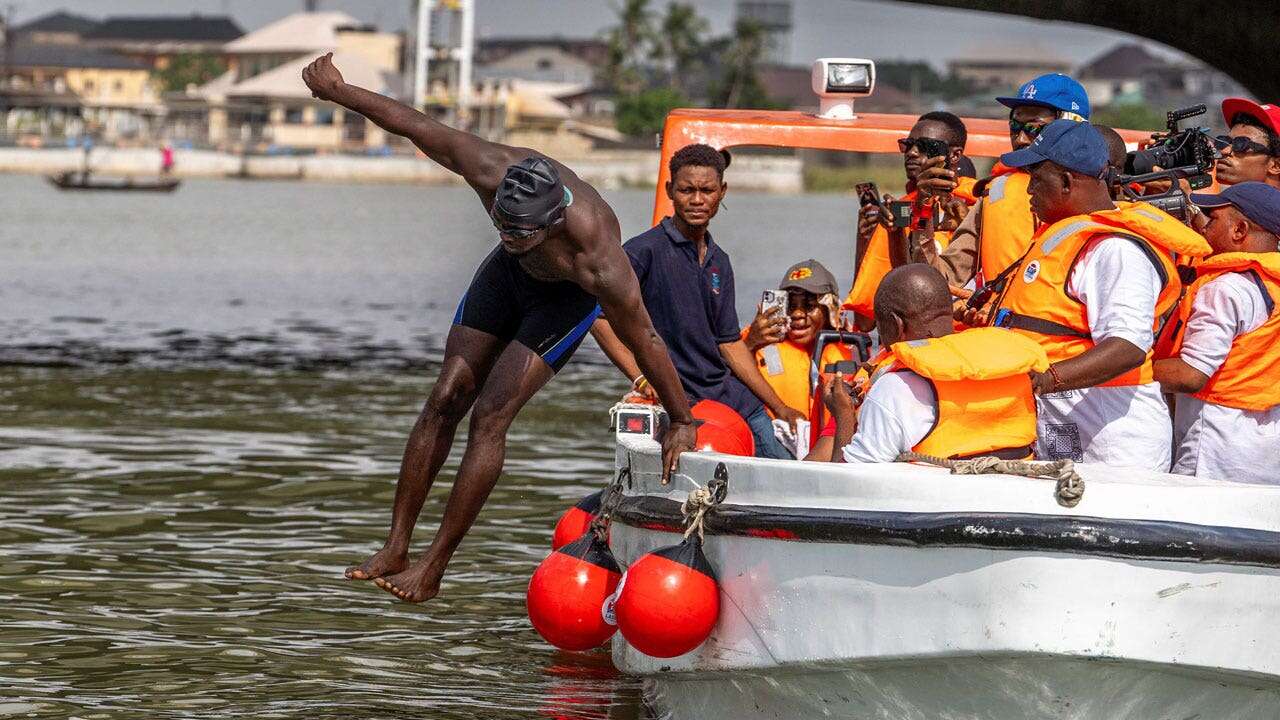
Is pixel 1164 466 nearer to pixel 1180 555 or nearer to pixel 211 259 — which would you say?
pixel 1180 555

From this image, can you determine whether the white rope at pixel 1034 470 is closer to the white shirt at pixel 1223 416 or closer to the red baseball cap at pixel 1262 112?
the white shirt at pixel 1223 416

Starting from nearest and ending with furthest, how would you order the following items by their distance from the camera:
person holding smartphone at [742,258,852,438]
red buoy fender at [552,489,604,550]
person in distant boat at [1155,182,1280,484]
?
person in distant boat at [1155,182,1280,484], red buoy fender at [552,489,604,550], person holding smartphone at [742,258,852,438]

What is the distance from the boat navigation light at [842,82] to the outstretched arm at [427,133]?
2922mm

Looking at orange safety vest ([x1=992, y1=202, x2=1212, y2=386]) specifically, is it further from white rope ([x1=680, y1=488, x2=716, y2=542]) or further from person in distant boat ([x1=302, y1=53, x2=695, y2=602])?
person in distant boat ([x1=302, y1=53, x2=695, y2=602])

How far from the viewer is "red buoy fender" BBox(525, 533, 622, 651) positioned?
712 cm

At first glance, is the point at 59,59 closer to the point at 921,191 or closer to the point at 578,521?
the point at 578,521

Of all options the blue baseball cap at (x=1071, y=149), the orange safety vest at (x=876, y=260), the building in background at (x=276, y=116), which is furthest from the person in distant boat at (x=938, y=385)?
the building in background at (x=276, y=116)

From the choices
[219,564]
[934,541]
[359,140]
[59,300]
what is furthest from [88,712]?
[359,140]

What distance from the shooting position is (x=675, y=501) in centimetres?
654

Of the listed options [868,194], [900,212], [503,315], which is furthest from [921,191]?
[503,315]

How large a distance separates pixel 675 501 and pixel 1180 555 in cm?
182

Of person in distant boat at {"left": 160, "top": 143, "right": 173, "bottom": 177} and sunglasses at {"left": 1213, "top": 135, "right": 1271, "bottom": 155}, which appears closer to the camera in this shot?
sunglasses at {"left": 1213, "top": 135, "right": 1271, "bottom": 155}

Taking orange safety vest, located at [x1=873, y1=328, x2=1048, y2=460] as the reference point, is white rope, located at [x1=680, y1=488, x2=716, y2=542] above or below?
below

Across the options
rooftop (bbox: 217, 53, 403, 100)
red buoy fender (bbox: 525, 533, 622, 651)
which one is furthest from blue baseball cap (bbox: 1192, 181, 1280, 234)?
rooftop (bbox: 217, 53, 403, 100)
